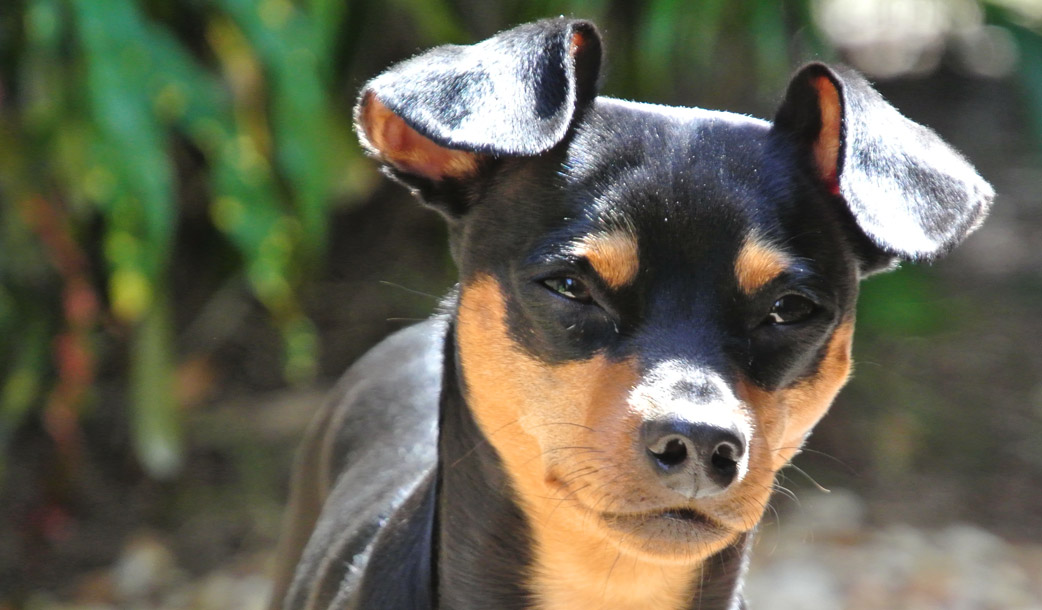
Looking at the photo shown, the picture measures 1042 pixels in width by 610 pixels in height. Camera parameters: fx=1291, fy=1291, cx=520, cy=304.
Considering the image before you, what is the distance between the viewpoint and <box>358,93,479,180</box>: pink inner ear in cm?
258

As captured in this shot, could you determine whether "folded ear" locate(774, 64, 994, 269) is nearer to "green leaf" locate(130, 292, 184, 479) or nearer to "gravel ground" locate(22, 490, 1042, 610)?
"gravel ground" locate(22, 490, 1042, 610)

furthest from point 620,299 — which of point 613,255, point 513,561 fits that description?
point 513,561

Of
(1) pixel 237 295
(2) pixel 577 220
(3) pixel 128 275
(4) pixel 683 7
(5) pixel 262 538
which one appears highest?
(2) pixel 577 220

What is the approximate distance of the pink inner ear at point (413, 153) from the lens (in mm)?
2580

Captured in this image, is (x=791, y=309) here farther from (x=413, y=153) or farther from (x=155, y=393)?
(x=155, y=393)

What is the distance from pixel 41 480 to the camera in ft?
17.4

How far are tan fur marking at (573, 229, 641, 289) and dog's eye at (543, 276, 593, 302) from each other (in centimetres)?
6

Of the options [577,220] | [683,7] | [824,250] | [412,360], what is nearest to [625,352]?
[577,220]

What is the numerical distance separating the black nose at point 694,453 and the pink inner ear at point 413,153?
0.74 metres

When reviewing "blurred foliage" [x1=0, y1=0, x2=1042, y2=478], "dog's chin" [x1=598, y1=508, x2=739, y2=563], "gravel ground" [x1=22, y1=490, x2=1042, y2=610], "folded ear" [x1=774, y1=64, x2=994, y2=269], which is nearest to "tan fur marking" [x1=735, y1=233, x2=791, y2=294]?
"folded ear" [x1=774, y1=64, x2=994, y2=269]

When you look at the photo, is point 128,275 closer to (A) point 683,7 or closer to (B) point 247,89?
(B) point 247,89

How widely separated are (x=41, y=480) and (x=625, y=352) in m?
3.73

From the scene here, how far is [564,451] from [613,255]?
1.23ft

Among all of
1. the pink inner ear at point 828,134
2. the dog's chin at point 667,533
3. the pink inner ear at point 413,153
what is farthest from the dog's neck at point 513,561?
the pink inner ear at point 828,134
